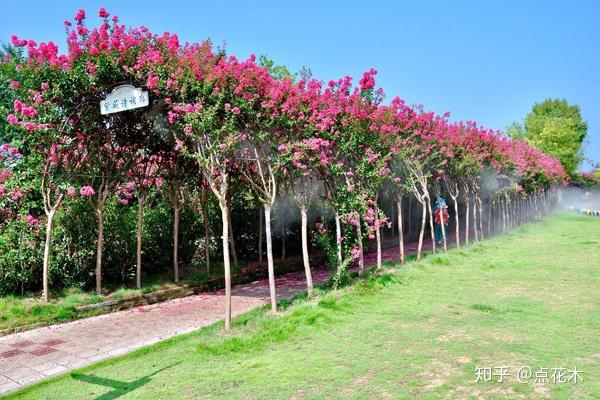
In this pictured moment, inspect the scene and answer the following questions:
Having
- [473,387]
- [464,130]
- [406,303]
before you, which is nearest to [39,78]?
[406,303]

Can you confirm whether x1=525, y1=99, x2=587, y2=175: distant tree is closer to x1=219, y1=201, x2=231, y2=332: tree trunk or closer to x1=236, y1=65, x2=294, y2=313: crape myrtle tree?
x1=236, y1=65, x2=294, y2=313: crape myrtle tree

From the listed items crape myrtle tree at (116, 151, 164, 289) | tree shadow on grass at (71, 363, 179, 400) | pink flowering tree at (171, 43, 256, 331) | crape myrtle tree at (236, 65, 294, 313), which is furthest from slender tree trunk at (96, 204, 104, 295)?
tree shadow on grass at (71, 363, 179, 400)

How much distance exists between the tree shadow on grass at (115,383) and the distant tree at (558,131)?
141 feet

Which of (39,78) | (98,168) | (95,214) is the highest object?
(39,78)

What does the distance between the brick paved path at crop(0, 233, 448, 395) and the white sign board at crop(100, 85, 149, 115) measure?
3.38m

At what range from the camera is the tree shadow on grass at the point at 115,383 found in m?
4.45

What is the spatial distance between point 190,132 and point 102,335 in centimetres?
330

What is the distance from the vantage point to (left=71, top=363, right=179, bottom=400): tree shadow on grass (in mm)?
4445

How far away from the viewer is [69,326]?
7.39 meters

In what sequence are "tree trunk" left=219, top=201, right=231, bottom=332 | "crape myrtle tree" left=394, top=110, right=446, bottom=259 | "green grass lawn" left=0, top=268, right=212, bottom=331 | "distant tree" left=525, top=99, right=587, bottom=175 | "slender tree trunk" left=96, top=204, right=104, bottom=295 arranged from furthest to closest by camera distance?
"distant tree" left=525, top=99, right=587, bottom=175, "crape myrtle tree" left=394, top=110, right=446, bottom=259, "slender tree trunk" left=96, top=204, right=104, bottom=295, "green grass lawn" left=0, top=268, right=212, bottom=331, "tree trunk" left=219, top=201, right=231, bottom=332

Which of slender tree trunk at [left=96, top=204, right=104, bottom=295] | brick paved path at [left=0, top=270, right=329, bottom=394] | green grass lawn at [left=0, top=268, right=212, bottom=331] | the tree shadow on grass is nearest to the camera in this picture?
the tree shadow on grass

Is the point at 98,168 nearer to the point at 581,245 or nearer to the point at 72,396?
the point at 72,396

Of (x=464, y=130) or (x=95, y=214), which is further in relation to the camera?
(x=464, y=130)

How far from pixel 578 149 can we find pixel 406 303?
49110 millimetres
